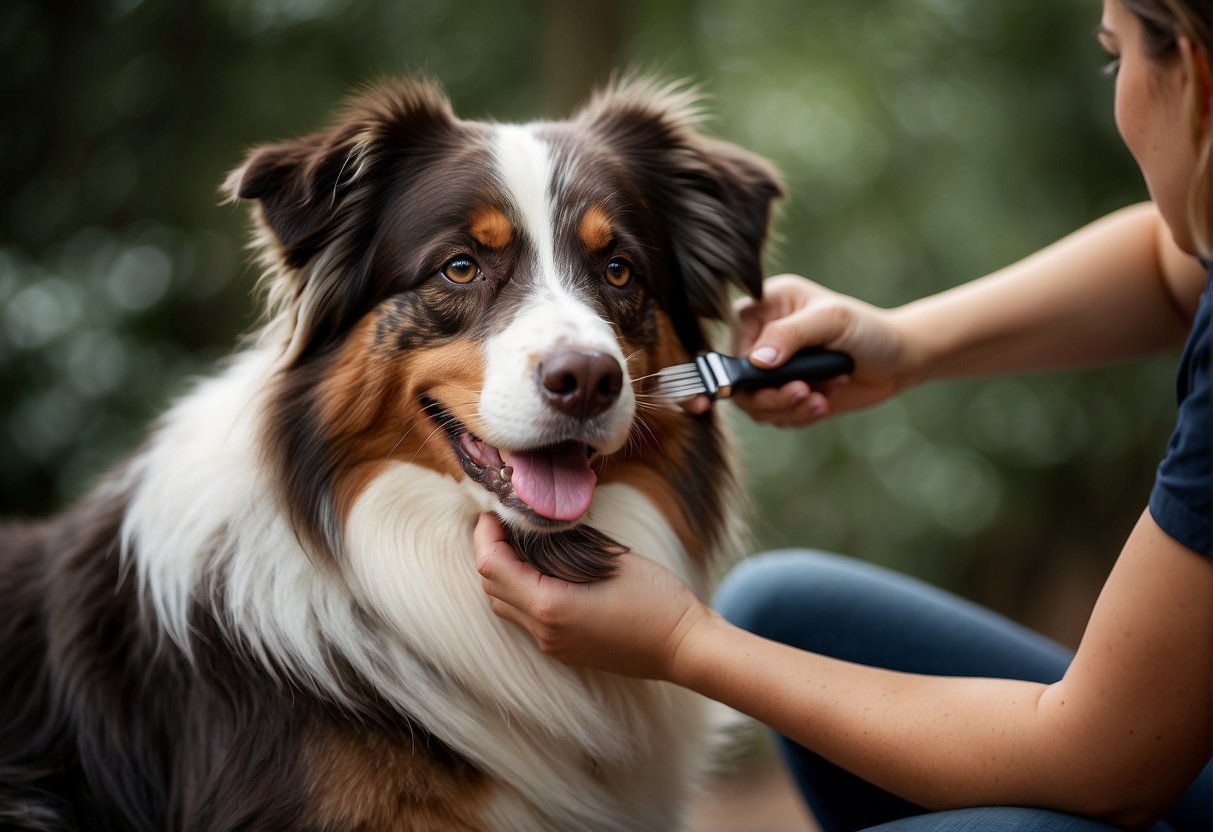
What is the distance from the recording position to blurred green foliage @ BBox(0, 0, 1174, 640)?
5215 mm

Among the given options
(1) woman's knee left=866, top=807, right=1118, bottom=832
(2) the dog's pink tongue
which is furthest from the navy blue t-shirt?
(2) the dog's pink tongue

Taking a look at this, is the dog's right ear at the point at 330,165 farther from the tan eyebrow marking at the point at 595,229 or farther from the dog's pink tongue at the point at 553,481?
the dog's pink tongue at the point at 553,481

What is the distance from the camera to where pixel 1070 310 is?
102 inches

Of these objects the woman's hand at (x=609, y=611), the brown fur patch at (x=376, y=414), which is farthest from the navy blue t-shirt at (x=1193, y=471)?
the brown fur patch at (x=376, y=414)

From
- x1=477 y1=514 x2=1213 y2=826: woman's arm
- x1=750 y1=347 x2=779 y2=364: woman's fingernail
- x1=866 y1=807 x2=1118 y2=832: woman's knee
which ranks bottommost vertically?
x1=866 y1=807 x2=1118 y2=832: woman's knee

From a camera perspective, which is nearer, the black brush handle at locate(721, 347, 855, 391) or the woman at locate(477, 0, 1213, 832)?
the woman at locate(477, 0, 1213, 832)

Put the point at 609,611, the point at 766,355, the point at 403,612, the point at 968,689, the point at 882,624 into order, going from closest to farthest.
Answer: the point at 968,689
the point at 609,611
the point at 403,612
the point at 766,355
the point at 882,624

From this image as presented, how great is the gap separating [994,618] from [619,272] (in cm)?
127

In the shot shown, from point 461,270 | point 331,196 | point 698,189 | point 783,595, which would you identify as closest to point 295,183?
point 331,196

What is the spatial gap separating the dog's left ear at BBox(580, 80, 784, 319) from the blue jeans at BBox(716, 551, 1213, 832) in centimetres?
70

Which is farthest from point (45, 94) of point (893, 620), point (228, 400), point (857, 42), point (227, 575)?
point (893, 620)

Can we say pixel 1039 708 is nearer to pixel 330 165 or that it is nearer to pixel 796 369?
pixel 796 369

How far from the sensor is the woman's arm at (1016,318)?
2.46 metres

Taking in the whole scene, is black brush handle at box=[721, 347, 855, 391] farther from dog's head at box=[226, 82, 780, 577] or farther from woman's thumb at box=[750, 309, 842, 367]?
dog's head at box=[226, 82, 780, 577]
